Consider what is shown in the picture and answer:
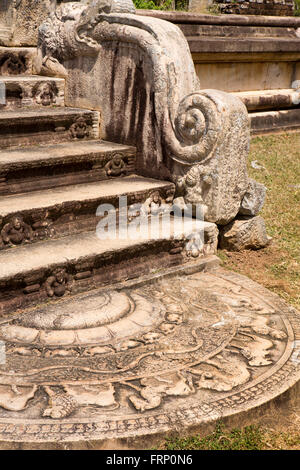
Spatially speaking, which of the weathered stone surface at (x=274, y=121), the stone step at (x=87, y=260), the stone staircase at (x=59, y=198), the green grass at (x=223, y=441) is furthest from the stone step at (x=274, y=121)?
the green grass at (x=223, y=441)

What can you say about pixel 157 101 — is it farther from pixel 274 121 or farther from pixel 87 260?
pixel 274 121

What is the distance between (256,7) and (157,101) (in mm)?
6435

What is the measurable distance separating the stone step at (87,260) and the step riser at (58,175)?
442mm

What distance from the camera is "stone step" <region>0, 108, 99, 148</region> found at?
3740mm

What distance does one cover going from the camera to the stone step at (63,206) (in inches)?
123

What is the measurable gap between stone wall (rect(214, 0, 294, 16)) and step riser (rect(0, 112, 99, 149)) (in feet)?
18.8

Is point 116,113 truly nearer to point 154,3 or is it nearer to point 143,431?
point 143,431

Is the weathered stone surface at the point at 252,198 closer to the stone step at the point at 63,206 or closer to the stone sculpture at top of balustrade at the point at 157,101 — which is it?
the stone sculpture at top of balustrade at the point at 157,101

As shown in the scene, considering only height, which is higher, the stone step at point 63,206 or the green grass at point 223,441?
the stone step at point 63,206

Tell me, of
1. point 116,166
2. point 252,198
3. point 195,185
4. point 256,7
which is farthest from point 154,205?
point 256,7

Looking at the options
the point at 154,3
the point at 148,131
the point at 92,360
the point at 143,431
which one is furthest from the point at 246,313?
the point at 154,3

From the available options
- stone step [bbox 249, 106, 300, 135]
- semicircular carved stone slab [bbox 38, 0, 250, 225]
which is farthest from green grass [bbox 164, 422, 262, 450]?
stone step [bbox 249, 106, 300, 135]

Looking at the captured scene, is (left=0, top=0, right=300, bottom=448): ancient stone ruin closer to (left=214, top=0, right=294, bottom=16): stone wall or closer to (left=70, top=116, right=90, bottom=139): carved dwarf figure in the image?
(left=70, top=116, right=90, bottom=139): carved dwarf figure

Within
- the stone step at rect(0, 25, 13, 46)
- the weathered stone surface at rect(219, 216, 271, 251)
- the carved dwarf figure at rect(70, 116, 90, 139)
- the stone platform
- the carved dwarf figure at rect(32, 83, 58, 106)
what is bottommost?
the stone platform
